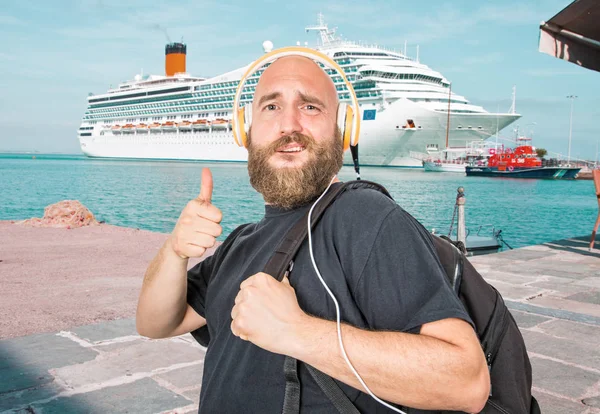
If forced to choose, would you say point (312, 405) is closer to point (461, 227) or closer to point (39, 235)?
point (461, 227)

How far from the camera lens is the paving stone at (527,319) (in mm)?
3263

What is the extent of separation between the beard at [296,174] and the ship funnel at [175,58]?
214 feet

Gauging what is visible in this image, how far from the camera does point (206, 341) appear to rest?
1.42 meters

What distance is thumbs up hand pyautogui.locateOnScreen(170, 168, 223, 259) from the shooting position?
1106 millimetres

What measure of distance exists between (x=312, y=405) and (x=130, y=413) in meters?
1.26

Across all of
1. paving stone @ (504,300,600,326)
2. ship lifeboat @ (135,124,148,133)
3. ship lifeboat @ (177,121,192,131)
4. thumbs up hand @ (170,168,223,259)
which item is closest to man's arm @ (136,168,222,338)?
thumbs up hand @ (170,168,223,259)

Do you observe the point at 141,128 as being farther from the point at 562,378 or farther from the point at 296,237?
the point at 296,237

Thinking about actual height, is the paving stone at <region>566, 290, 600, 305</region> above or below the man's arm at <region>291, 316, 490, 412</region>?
below

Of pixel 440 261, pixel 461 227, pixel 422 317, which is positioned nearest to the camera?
pixel 422 317

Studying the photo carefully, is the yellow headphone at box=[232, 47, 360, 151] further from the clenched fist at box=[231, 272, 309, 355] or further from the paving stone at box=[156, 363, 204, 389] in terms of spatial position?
the paving stone at box=[156, 363, 204, 389]

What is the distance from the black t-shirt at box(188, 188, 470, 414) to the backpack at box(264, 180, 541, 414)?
0.07 feet

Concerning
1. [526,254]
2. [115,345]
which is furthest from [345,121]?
[526,254]

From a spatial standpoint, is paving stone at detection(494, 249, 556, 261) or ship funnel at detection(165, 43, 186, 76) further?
ship funnel at detection(165, 43, 186, 76)

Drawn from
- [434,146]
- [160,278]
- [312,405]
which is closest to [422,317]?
[312,405]
